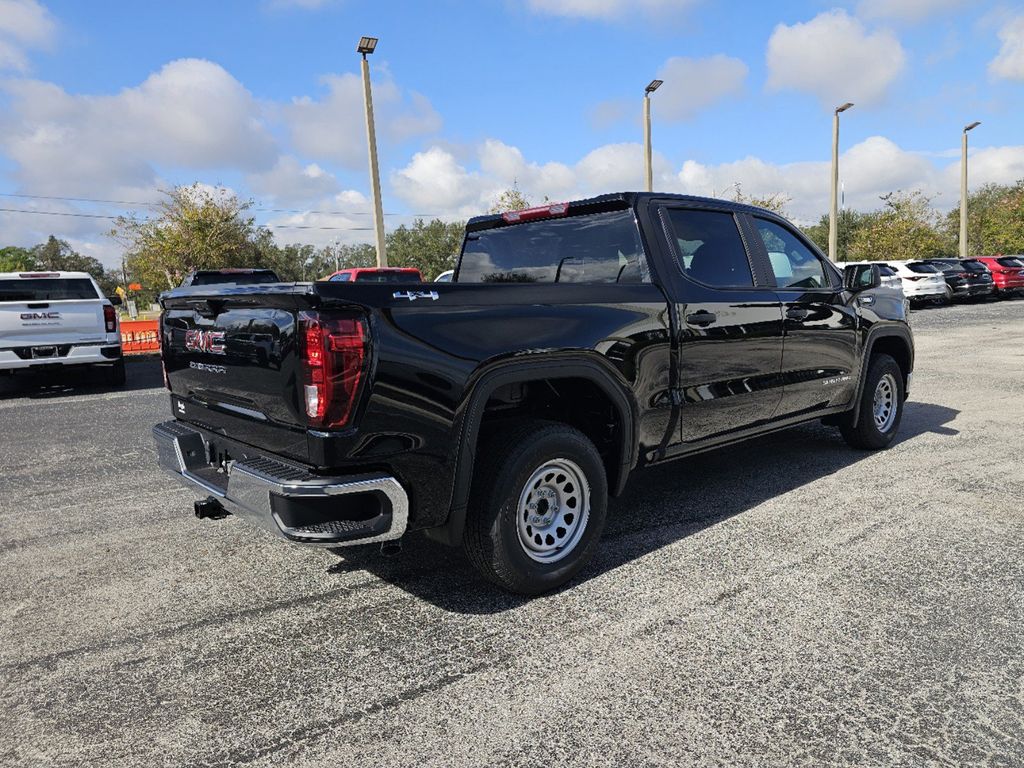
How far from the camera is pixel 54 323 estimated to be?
983cm

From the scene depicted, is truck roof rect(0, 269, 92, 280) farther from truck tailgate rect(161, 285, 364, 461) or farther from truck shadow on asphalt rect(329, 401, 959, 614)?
truck shadow on asphalt rect(329, 401, 959, 614)

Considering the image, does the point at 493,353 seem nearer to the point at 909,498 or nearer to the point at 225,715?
the point at 225,715

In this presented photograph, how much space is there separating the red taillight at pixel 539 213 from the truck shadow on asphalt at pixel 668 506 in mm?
1836

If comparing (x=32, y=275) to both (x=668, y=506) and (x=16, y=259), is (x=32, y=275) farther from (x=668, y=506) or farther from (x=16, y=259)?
(x=16, y=259)

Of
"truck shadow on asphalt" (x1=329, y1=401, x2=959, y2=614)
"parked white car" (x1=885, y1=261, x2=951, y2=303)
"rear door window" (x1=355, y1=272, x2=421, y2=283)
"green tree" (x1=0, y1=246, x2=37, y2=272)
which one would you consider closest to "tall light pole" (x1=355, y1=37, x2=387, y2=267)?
"rear door window" (x1=355, y1=272, x2=421, y2=283)

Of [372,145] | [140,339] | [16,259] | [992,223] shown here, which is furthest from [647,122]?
[16,259]

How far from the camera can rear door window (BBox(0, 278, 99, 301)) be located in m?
9.76

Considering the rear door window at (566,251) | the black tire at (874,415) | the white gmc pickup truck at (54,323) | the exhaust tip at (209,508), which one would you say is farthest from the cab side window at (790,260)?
the white gmc pickup truck at (54,323)

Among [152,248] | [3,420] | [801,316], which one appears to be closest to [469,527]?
[801,316]

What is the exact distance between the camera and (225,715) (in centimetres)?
252

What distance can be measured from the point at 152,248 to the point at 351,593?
114ft

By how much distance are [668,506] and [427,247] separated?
216 ft

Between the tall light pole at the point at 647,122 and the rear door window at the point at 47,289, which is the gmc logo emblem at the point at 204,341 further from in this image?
the tall light pole at the point at 647,122

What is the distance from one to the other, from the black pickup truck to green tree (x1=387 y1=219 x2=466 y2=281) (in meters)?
61.6
